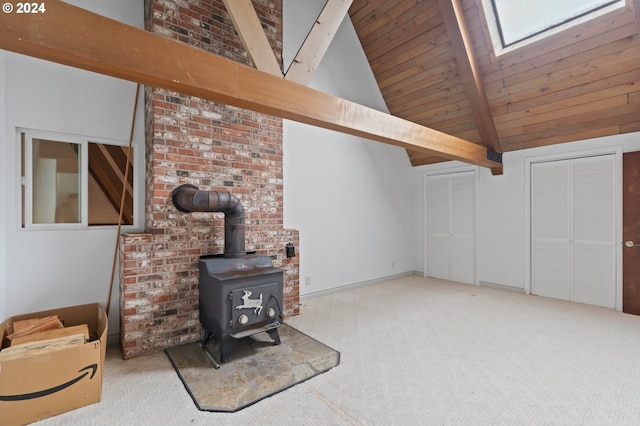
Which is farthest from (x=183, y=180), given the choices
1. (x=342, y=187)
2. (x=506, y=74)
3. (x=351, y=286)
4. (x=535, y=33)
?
(x=535, y=33)

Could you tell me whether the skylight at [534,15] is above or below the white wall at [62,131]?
above

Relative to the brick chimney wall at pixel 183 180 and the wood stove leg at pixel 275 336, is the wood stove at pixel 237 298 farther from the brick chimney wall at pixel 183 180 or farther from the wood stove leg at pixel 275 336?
the brick chimney wall at pixel 183 180

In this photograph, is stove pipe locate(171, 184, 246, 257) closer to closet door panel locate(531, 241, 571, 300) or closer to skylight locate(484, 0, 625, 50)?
skylight locate(484, 0, 625, 50)

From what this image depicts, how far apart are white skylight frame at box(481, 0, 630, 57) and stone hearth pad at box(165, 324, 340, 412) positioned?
4426 mm

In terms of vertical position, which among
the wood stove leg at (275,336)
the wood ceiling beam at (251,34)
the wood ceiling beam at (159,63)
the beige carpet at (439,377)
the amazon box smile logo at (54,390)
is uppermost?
the wood ceiling beam at (251,34)

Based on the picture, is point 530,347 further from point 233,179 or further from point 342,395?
point 233,179

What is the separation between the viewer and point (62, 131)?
106 inches

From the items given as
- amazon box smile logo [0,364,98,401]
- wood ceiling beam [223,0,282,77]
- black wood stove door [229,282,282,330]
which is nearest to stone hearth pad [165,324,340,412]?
black wood stove door [229,282,282,330]

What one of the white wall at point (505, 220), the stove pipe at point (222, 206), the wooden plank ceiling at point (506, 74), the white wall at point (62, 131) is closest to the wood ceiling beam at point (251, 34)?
the stove pipe at point (222, 206)

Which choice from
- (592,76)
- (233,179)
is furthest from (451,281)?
(233,179)

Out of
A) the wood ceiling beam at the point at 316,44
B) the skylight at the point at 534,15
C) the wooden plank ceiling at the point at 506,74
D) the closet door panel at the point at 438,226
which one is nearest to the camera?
the wood ceiling beam at the point at 316,44

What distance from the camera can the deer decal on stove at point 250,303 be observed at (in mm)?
2574

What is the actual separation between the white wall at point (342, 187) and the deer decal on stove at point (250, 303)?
1.55 m

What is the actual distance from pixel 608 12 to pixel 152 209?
516 centimetres
